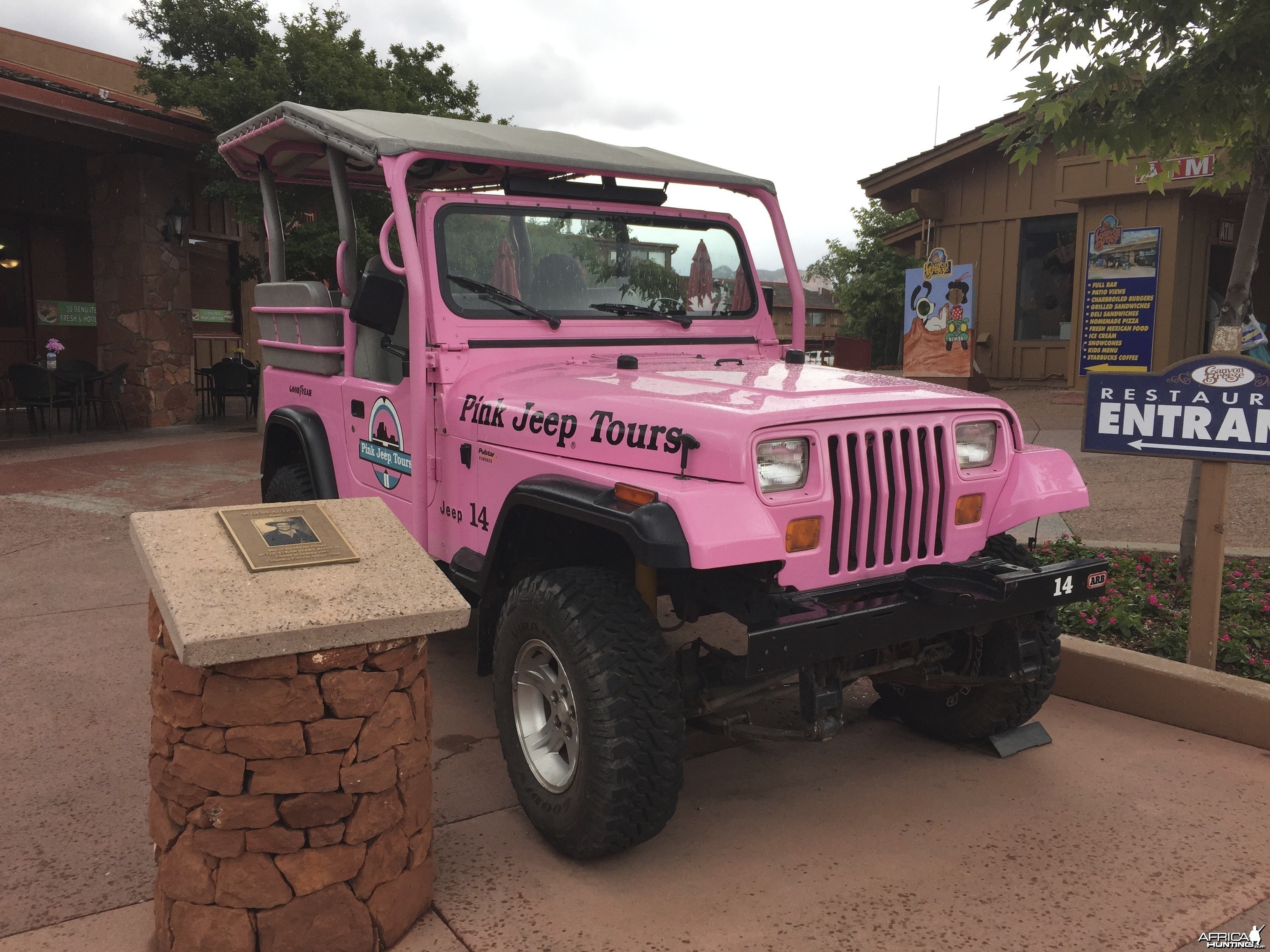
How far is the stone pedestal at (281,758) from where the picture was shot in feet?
7.61

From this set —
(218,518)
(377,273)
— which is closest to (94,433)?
(377,273)

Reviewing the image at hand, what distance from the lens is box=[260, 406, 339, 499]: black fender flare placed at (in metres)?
4.73

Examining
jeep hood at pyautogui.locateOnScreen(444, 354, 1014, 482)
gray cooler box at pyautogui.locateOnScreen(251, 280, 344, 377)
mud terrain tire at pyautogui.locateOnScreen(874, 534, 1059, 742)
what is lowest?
Result: mud terrain tire at pyautogui.locateOnScreen(874, 534, 1059, 742)

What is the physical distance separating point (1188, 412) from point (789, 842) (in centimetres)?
248

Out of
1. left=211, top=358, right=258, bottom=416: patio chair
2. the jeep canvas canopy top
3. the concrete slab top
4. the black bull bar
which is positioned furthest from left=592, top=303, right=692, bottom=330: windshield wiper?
left=211, top=358, right=258, bottom=416: patio chair

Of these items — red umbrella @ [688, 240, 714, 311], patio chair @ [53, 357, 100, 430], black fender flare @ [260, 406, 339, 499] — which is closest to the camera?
red umbrella @ [688, 240, 714, 311]

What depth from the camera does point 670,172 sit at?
4.32m

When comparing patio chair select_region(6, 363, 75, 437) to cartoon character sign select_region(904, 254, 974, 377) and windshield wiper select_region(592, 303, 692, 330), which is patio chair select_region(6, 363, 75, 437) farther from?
cartoon character sign select_region(904, 254, 974, 377)

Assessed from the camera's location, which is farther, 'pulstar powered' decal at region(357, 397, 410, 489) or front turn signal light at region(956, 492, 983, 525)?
'pulstar powered' decal at region(357, 397, 410, 489)

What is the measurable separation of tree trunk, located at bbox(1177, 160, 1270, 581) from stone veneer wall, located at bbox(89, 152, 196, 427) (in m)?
12.4

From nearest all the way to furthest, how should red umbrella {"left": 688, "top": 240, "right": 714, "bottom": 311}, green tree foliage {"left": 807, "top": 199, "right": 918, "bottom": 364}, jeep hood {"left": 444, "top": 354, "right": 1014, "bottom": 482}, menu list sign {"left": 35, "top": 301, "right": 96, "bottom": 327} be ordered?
1. jeep hood {"left": 444, "top": 354, "right": 1014, "bottom": 482}
2. red umbrella {"left": 688, "top": 240, "right": 714, "bottom": 311}
3. menu list sign {"left": 35, "top": 301, "right": 96, "bottom": 327}
4. green tree foliage {"left": 807, "top": 199, "right": 918, "bottom": 364}

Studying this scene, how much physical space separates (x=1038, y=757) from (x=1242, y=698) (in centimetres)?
84

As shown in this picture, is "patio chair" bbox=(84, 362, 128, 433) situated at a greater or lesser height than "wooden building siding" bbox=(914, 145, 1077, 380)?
lesser

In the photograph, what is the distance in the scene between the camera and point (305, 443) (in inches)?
188
